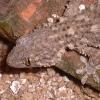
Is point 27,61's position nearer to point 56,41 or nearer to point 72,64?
point 56,41

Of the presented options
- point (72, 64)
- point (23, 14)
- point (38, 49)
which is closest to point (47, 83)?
point (72, 64)

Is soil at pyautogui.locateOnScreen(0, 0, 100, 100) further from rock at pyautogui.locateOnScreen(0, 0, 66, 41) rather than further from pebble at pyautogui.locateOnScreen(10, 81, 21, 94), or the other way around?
rock at pyautogui.locateOnScreen(0, 0, 66, 41)

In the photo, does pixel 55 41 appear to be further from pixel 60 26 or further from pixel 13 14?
pixel 13 14

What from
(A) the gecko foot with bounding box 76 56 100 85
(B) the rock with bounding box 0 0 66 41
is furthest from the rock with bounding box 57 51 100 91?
(B) the rock with bounding box 0 0 66 41

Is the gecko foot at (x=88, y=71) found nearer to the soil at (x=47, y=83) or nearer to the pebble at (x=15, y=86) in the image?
the soil at (x=47, y=83)

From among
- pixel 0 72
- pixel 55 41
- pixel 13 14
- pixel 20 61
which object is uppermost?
pixel 13 14

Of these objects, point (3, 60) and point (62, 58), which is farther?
point (3, 60)

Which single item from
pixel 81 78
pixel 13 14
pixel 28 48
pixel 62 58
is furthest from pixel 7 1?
pixel 81 78

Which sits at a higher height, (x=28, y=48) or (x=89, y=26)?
(x=89, y=26)
